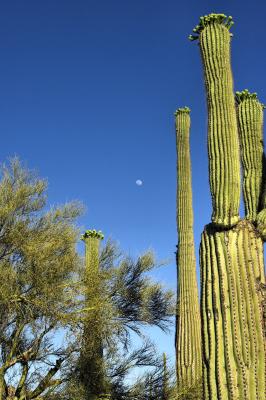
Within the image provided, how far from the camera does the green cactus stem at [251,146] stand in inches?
292

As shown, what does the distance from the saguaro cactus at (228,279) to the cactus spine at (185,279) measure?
4.95 metres

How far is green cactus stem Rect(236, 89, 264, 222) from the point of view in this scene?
7410 millimetres

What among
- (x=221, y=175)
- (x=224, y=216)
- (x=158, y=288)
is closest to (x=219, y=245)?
(x=224, y=216)

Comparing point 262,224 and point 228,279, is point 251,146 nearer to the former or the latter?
point 262,224

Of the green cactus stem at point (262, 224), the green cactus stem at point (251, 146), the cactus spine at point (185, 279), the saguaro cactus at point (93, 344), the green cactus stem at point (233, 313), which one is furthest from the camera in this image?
the saguaro cactus at point (93, 344)

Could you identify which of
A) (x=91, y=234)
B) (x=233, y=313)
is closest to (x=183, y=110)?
(x=91, y=234)

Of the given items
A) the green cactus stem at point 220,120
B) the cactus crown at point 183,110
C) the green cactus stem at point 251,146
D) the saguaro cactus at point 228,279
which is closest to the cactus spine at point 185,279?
the cactus crown at point 183,110

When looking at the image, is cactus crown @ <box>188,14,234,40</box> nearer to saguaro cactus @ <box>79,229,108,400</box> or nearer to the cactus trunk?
the cactus trunk

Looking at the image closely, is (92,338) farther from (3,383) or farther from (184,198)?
(184,198)

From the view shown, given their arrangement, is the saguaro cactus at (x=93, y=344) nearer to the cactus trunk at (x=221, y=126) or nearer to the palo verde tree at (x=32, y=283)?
the palo verde tree at (x=32, y=283)

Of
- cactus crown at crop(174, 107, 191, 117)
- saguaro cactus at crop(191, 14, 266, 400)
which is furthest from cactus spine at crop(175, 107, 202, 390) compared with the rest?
saguaro cactus at crop(191, 14, 266, 400)

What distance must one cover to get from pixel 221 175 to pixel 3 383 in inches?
268

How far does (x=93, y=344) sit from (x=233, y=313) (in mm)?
6299

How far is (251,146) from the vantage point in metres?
7.82
